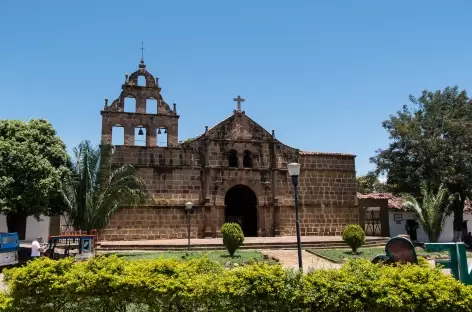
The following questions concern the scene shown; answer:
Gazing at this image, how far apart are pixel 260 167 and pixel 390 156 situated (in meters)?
8.06

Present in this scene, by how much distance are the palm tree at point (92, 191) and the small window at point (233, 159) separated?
7335 mm

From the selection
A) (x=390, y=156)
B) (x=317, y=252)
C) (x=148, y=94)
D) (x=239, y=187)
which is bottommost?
(x=317, y=252)

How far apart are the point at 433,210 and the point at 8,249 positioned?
65.6 ft

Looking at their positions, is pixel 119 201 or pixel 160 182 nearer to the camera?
pixel 119 201

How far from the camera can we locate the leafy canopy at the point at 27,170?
15742 millimetres

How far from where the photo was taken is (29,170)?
635 inches

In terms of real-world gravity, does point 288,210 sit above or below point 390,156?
below

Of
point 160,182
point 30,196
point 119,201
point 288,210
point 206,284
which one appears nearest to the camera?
point 206,284

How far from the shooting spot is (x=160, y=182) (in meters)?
22.9

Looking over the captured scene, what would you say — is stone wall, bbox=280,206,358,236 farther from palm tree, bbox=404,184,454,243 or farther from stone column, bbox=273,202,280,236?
palm tree, bbox=404,184,454,243

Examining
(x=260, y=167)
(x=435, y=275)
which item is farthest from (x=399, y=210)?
(x=435, y=275)

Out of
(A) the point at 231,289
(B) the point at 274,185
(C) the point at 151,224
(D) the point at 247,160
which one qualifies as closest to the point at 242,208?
(B) the point at 274,185

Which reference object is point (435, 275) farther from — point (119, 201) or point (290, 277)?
point (119, 201)

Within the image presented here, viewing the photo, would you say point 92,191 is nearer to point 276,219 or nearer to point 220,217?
point 220,217
